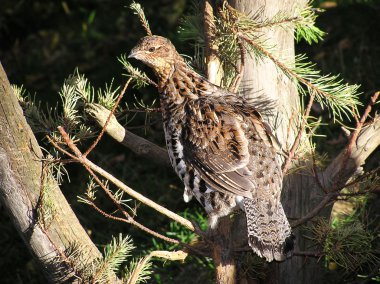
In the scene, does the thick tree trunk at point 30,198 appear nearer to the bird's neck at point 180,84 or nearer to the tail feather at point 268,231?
the tail feather at point 268,231

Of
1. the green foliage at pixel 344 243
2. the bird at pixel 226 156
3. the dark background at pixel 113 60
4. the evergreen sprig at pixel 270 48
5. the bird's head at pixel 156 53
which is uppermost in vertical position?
the evergreen sprig at pixel 270 48

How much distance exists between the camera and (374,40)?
612 centimetres

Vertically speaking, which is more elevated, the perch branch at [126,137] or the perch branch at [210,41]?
the perch branch at [210,41]

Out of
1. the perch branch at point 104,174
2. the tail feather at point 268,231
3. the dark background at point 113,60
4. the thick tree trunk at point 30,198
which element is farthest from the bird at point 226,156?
the thick tree trunk at point 30,198

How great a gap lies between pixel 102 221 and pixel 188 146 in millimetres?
1955

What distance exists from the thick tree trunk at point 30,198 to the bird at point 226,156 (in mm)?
729

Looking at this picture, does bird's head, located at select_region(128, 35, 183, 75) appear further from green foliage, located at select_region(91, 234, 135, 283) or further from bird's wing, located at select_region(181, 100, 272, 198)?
green foliage, located at select_region(91, 234, 135, 283)

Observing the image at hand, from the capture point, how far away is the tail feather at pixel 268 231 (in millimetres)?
3547

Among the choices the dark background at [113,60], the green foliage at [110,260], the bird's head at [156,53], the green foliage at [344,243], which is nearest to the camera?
the green foliage at [110,260]

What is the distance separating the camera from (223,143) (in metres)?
3.78

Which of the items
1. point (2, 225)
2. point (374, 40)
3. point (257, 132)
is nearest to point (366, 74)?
point (374, 40)

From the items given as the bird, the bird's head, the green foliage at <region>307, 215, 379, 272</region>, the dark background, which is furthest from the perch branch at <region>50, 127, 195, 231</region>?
the dark background

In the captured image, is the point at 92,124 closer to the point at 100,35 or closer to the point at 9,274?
the point at 9,274

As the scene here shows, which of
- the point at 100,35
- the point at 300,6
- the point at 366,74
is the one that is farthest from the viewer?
the point at 100,35
